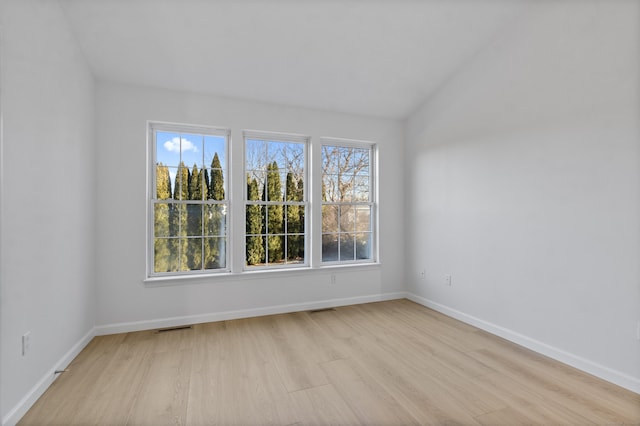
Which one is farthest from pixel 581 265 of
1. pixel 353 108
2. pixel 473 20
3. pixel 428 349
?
pixel 353 108

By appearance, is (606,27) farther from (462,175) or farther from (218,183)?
(218,183)

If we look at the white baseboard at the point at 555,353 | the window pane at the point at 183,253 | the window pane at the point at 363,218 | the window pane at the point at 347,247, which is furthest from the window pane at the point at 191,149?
the white baseboard at the point at 555,353

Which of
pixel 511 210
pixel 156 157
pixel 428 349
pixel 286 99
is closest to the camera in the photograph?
pixel 428 349

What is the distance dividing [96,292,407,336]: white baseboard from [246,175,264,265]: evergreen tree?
23.7 inches

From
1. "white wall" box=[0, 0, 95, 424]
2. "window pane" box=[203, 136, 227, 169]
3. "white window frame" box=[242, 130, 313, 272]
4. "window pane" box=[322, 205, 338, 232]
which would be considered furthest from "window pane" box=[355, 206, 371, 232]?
"white wall" box=[0, 0, 95, 424]

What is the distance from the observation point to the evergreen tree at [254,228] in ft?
12.3

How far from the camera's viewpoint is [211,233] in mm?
3596

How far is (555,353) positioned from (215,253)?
3452 millimetres

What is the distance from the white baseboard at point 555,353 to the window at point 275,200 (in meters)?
2.02

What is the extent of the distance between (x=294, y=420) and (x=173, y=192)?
2685 millimetres

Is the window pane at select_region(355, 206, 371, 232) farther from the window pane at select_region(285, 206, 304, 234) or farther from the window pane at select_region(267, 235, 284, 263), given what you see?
the window pane at select_region(267, 235, 284, 263)

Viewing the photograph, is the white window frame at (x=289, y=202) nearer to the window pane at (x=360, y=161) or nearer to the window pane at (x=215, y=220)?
the window pane at (x=215, y=220)

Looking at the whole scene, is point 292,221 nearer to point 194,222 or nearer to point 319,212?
point 319,212

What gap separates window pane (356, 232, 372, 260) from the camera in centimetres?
435
